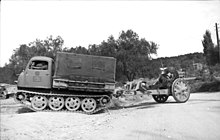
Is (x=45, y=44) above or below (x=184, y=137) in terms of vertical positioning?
above

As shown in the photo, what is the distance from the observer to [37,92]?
10.3 metres

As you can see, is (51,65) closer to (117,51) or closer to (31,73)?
(31,73)

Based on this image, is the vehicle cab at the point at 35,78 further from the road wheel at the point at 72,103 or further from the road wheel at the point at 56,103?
the road wheel at the point at 72,103

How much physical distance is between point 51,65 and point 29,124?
4.52m

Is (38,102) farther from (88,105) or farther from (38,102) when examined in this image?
(88,105)

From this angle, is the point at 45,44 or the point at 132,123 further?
the point at 45,44

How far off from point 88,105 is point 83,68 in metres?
1.69

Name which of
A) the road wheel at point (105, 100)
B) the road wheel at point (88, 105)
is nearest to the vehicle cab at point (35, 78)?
the road wheel at point (88, 105)

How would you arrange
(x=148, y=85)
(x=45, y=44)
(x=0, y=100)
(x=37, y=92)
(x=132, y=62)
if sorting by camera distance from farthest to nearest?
(x=45, y=44)
(x=132, y=62)
(x=0, y=100)
(x=148, y=85)
(x=37, y=92)

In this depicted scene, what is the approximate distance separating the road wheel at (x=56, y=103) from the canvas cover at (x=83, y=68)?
104cm

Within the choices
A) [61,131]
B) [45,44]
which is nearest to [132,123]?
[61,131]

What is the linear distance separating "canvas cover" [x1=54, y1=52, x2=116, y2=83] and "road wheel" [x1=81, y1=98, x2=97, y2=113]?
3.32 feet

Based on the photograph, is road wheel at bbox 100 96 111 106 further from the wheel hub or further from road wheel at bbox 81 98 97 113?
the wheel hub

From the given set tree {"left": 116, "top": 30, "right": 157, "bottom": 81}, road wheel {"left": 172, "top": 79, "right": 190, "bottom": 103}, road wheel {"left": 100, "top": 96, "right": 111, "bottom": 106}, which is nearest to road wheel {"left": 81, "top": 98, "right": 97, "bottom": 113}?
road wheel {"left": 100, "top": 96, "right": 111, "bottom": 106}
